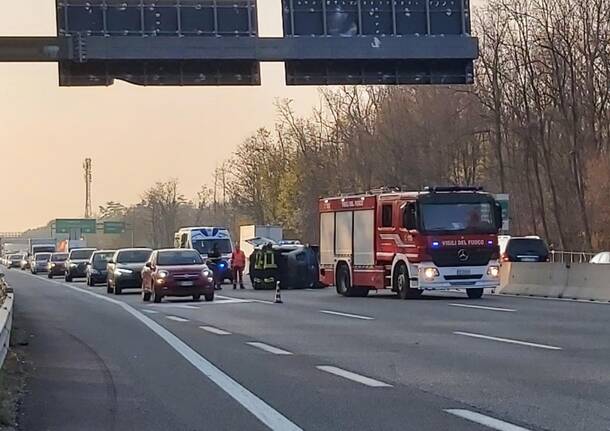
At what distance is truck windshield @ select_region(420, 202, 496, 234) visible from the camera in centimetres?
3036

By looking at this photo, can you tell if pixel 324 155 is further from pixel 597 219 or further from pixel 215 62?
pixel 215 62

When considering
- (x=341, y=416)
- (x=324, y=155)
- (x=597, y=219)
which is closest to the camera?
(x=341, y=416)

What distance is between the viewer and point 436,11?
29625 millimetres

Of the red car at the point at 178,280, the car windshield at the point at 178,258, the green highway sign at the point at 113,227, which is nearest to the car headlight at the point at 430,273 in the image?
the red car at the point at 178,280

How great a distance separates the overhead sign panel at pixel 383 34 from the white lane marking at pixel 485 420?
61.6 ft

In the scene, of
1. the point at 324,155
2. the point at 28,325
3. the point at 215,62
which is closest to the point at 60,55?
the point at 215,62

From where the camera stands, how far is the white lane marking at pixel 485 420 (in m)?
9.54

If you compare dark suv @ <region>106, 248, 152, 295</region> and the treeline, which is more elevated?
the treeline

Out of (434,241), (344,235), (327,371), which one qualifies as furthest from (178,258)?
(327,371)

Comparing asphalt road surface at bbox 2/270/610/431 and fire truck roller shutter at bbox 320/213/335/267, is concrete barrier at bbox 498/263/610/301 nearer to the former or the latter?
asphalt road surface at bbox 2/270/610/431

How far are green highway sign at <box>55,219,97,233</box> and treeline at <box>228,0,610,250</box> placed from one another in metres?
72.1

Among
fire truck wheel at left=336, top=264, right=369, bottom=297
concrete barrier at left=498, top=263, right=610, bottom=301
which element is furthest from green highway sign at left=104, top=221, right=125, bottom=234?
concrete barrier at left=498, top=263, right=610, bottom=301

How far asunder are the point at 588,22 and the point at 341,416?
169 feet

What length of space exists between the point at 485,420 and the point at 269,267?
109ft
